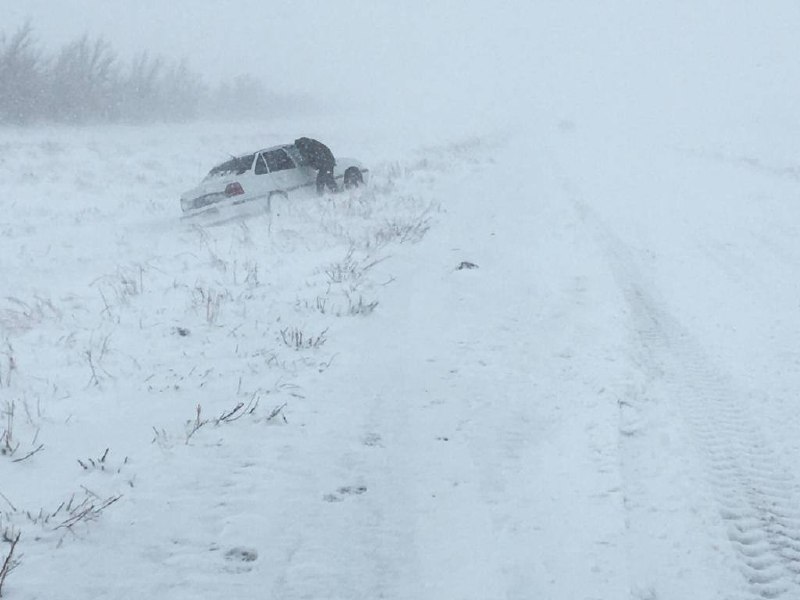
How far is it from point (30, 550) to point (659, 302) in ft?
19.6

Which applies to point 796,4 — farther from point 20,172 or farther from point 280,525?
point 280,525

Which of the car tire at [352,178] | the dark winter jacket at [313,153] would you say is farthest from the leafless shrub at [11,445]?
the car tire at [352,178]

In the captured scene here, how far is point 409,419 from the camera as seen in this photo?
3.88 meters

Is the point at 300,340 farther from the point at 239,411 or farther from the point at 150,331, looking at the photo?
the point at 150,331

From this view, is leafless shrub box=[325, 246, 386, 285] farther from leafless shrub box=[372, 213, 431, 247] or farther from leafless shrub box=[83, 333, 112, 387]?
leafless shrub box=[83, 333, 112, 387]

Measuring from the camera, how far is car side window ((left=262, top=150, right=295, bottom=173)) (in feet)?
40.3

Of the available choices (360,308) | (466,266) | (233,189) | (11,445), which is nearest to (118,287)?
(360,308)

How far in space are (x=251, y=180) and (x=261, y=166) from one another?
51 cm

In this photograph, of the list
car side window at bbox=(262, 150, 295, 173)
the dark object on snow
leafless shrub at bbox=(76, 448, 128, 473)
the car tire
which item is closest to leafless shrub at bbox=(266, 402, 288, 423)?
leafless shrub at bbox=(76, 448, 128, 473)

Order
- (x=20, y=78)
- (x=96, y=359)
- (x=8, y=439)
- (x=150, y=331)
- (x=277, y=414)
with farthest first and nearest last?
(x=20, y=78)
(x=150, y=331)
(x=96, y=359)
(x=277, y=414)
(x=8, y=439)

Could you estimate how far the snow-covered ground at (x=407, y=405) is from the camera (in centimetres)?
255

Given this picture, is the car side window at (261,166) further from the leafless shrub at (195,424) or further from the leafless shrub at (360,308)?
the leafless shrub at (195,424)

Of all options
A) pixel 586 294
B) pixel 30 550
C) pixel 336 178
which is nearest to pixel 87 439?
pixel 30 550

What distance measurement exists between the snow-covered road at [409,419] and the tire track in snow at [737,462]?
2cm
